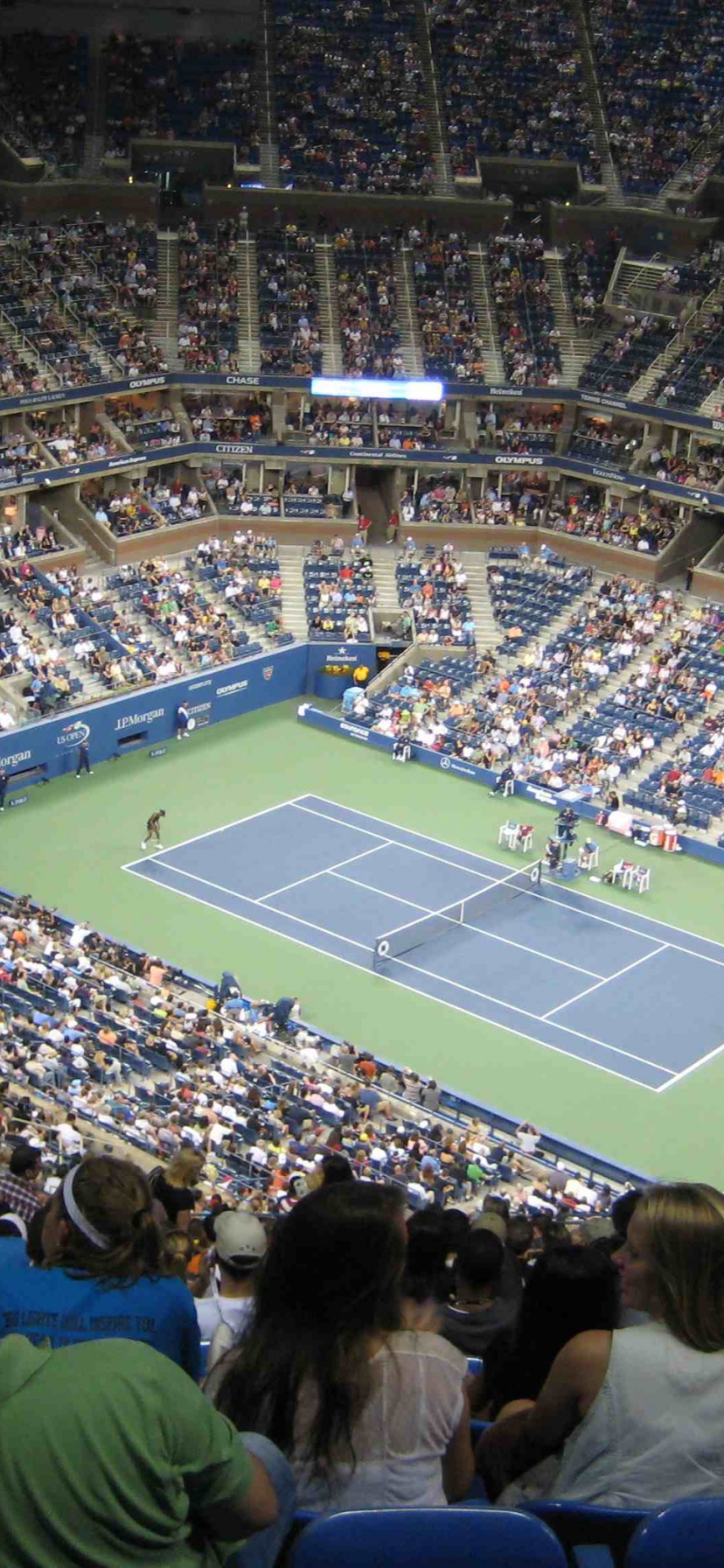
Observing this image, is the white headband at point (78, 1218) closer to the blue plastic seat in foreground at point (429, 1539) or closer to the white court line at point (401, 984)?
the blue plastic seat in foreground at point (429, 1539)

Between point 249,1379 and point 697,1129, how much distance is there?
28939 millimetres

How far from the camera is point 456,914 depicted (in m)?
40.8

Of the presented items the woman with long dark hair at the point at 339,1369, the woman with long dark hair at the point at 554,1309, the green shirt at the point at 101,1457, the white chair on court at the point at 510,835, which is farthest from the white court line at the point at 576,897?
the green shirt at the point at 101,1457

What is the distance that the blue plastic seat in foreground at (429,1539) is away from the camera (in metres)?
4.78

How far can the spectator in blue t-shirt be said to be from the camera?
5.27 meters

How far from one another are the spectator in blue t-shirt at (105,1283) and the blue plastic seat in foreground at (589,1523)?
1.12 m

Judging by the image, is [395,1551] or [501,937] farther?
[501,937]

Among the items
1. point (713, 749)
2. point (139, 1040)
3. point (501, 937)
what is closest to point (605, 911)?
point (501, 937)

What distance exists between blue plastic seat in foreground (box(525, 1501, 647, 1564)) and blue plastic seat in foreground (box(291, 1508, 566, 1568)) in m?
0.45

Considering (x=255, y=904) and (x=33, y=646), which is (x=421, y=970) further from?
(x=33, y=646)

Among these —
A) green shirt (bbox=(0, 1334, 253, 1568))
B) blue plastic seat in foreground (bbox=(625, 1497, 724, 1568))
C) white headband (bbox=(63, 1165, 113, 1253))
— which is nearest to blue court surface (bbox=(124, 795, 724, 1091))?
white headband (bbox=(63, 1165, 113, 1253))

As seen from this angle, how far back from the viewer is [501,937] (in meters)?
40.2

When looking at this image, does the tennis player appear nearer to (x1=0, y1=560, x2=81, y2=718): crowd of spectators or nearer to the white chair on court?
(x1=0, y1=560, x2=81, y2=718): crowd of spectators

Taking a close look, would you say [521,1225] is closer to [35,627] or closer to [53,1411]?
[53,1411]
